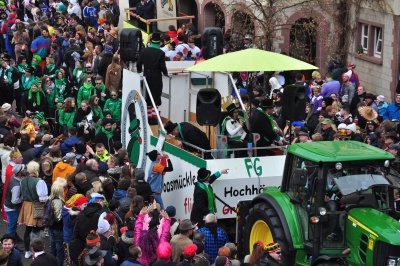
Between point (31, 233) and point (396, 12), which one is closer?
point (31, 233)

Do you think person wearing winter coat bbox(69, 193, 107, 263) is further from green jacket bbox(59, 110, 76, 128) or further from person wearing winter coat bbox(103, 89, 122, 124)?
green jacket bbox(59, 110, 76, 128)

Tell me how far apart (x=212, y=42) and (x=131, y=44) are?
150cm

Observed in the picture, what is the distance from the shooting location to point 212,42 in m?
20.8

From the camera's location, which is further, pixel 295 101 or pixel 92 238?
pixel 295 101

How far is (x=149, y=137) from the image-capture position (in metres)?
19.5

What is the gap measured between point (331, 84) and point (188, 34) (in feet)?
28.6

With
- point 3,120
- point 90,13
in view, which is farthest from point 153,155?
point 90,13


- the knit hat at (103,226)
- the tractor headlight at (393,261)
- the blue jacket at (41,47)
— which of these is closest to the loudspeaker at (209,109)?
the knit hat at (103,226)

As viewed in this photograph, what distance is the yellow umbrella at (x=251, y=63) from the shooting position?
17.3 meters

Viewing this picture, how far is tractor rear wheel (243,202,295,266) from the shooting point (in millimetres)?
13961

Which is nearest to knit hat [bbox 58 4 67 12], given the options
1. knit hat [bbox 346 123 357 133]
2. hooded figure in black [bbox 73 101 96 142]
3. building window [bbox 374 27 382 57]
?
building window [bbox 374 27 382 57]

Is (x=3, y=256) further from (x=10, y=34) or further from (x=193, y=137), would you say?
(x=10, y=34)

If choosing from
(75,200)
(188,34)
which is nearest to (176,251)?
(75,200)

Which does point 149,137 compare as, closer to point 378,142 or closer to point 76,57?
point 378,142
